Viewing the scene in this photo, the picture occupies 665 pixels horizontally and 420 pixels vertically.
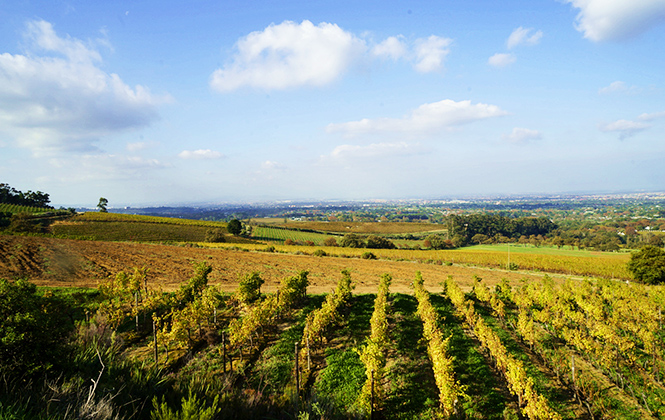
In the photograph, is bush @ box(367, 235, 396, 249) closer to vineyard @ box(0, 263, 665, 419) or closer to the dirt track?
the dirt track

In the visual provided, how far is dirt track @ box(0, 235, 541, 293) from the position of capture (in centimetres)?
2873

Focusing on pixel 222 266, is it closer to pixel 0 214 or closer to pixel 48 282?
pixel 48 282

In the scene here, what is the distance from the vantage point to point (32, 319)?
25.2ft

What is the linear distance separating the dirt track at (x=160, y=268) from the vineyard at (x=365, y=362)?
9344mm

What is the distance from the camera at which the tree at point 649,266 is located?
117 ft

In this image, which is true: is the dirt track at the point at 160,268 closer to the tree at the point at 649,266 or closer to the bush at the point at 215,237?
the tree at the point at 649,266

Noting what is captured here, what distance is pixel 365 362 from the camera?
10664 millimetres

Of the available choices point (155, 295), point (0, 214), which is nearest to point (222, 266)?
point (155, 295)

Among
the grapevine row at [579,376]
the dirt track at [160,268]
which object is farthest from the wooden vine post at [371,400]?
the dirt track at [160,268]

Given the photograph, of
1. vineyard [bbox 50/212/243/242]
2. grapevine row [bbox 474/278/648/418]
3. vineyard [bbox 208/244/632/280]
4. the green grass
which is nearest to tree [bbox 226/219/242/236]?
the green grass

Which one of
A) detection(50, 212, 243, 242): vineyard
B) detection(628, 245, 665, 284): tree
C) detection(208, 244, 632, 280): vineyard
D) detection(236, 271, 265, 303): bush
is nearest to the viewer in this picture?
detection(236, 271, 265, 303): bush

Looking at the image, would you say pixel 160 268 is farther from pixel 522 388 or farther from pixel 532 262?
pixel 532 262

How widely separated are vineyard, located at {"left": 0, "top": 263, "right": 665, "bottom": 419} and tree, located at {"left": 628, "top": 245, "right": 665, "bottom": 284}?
2631cm

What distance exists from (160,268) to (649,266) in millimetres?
61948
